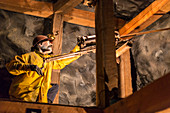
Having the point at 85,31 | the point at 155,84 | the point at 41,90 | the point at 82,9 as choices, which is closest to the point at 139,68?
the point at 85,31

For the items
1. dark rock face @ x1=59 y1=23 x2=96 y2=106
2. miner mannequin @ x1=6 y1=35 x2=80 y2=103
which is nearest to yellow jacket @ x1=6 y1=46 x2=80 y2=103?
miner mannequin @ x1=6 y1=35 x2=80 y2=103

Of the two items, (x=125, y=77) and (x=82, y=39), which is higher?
(x=82, y=39)

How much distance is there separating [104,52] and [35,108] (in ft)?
2.29

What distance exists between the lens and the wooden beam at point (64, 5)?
10.6ft

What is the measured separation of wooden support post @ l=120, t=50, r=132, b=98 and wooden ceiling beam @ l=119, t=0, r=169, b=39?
0.45 meters

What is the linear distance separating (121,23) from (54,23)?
1.19 metres

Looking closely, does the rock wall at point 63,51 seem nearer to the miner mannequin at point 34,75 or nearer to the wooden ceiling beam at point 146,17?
the miner mannequin at point 34,75

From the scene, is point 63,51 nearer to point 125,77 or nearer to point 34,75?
point 34,75

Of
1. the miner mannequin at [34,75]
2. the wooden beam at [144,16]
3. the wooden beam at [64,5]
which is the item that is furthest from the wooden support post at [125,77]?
the wooden beam at [64,5]

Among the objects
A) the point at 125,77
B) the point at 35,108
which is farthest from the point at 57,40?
the point at 35,108

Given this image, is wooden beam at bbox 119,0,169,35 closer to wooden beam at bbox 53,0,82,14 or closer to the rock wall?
the rock wall

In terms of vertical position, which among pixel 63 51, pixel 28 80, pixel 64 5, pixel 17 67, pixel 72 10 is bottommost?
pixel 28 80

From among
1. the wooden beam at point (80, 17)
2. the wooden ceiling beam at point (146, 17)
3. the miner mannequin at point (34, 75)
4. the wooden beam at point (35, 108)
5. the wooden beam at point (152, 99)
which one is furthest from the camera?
the wooden beam at point (80, 17)

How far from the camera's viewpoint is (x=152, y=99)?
1132 millimetres
